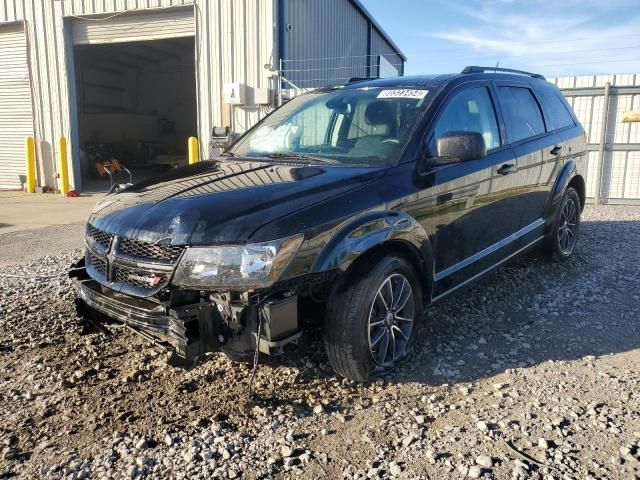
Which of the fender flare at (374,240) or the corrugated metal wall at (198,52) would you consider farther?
the corrugated metal wall at (198,52)

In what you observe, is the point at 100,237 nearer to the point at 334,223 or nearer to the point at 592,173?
the point at 334,223

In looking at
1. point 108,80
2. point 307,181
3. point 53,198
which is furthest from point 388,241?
point 108,80

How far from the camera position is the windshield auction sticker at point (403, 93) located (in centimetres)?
392

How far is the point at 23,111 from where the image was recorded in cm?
1435

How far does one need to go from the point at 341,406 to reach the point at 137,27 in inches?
481

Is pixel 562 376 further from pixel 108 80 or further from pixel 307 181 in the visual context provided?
pixel 108 80

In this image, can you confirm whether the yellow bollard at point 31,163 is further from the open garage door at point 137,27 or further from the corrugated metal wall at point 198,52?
the open garage door at point 137,27

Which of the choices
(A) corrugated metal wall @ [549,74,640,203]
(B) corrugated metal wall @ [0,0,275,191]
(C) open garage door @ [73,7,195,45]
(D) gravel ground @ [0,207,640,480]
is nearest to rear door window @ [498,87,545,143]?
(D) gravel ground @ [0,207,640,480]

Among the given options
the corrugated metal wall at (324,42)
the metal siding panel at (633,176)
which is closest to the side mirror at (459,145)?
the metal siding panel at (633,176)

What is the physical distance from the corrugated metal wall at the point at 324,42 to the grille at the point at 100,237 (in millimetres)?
9112

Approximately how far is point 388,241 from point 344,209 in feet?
1.31

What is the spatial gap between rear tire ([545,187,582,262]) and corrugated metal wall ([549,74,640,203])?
4971 mm

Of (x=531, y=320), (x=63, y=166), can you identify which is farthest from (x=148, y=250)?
(x=63, y=166)

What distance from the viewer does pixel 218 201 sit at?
2.93 metres
